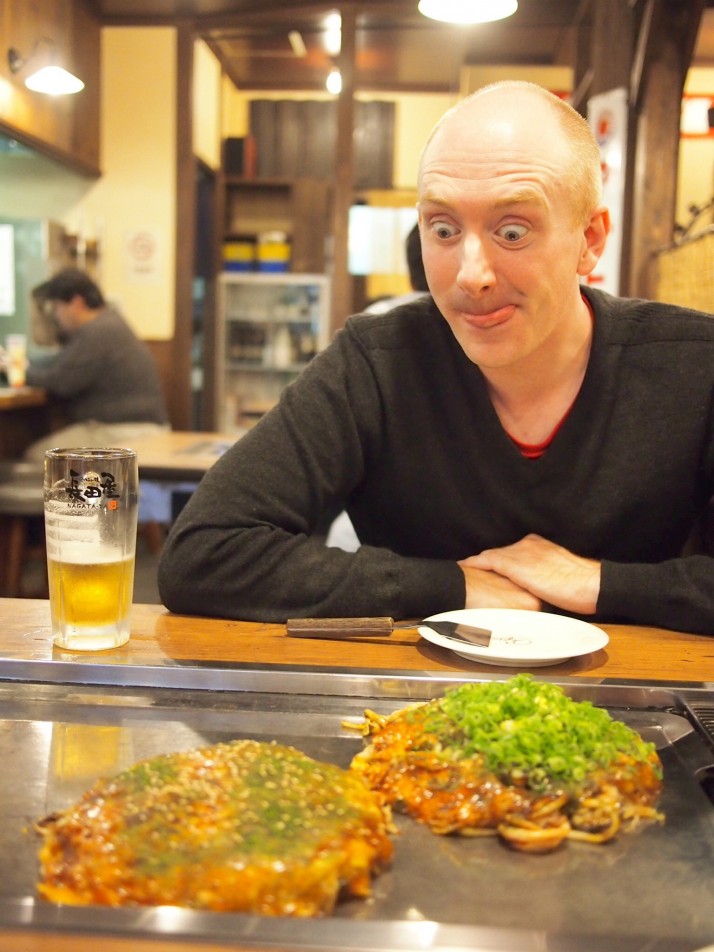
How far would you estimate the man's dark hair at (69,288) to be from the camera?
5.58 meters

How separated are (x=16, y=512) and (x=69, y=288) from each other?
1605 millimetres

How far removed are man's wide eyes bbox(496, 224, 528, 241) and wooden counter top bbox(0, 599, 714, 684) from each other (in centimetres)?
57

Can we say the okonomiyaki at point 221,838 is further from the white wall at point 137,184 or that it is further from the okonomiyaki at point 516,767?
the white wall at point 137,184

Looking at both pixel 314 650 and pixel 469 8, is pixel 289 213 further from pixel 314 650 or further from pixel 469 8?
pixel 314 650

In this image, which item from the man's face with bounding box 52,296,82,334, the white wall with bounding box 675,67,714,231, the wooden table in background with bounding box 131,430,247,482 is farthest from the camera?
the white wall with bounding box 675,67,714,231

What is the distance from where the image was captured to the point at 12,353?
→ 5664 millimetres

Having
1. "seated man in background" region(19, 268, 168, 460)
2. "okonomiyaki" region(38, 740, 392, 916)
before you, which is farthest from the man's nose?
"seated man in background" region(19, 268, 168, 460)

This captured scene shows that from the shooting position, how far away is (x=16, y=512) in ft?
15.0

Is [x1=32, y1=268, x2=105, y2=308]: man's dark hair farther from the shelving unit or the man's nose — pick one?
the man's nose

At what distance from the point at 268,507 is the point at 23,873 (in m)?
0.81

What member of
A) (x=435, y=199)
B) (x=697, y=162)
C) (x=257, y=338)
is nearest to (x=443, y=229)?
(x=435, y=199)

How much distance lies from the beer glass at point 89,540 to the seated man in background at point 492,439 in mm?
196

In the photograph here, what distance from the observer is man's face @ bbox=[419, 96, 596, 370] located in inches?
54.7

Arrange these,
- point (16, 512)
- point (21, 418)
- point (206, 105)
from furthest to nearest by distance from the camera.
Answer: point (206, 105) < point (21, 418) < point (16, 512)
